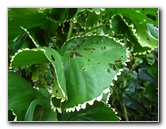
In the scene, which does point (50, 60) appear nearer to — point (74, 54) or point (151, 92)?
point (74, 54)

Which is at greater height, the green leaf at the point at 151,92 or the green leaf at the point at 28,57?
the green leaf at the point at 28,57

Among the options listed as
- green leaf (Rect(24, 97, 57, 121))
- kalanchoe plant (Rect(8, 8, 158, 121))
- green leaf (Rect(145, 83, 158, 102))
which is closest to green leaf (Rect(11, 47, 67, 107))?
kalanchoe plant (Rect(8, 8, 158, 121))

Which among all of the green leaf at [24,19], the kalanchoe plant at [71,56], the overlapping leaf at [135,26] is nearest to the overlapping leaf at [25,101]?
the kalanchoe plant at [71,56]

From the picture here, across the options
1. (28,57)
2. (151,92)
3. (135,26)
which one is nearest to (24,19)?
(28,57)

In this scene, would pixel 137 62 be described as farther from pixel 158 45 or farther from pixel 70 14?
pixel 70 14

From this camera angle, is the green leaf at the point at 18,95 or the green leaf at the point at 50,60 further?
the green leaf at the point at 18,95

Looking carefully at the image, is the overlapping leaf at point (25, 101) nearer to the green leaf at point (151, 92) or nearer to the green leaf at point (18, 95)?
the green leaf at point (18, 95)
